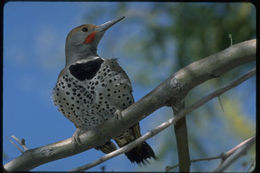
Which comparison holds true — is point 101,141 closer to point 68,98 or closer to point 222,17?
point 68,98

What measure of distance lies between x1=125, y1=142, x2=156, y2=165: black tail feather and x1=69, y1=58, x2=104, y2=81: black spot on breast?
2.11ft

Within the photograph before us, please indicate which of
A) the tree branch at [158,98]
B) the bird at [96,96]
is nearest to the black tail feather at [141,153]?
the bird at [96,96]

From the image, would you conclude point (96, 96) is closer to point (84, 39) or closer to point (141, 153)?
point (141, 153)

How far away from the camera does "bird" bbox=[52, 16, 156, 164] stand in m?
3.07

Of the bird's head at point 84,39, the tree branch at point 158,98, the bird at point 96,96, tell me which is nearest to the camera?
the tree branch at point 158,98

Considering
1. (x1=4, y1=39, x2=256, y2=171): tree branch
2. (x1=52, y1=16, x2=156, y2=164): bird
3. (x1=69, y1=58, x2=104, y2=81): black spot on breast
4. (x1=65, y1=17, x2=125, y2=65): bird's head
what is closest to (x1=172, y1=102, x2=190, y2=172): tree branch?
Result: (x1=4, y1=39, x2=256, y2=171): tree branch

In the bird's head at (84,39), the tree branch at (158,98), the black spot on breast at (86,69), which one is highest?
the bird's head at (84,39)

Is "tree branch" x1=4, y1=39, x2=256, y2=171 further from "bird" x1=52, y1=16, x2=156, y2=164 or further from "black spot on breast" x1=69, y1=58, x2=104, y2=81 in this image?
"black spot on breast" x1=69, y1=58, x2=104, y2=81

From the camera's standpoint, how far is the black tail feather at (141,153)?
311cm

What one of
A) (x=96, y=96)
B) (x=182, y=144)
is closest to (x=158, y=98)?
(x=182, y=144)

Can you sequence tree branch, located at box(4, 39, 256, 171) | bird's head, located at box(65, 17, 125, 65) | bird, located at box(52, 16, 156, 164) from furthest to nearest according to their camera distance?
bird's head, located at box(65, 17, 125, 65) → bird, located at box(52, 16, 156, 164) → tree branch, located at box(4, 39, 256, 171)

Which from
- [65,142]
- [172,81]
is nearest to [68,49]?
[65,142]

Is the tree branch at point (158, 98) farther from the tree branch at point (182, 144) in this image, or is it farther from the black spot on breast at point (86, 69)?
the black spot on breast at point (86, 69)

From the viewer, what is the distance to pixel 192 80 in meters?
2.27
